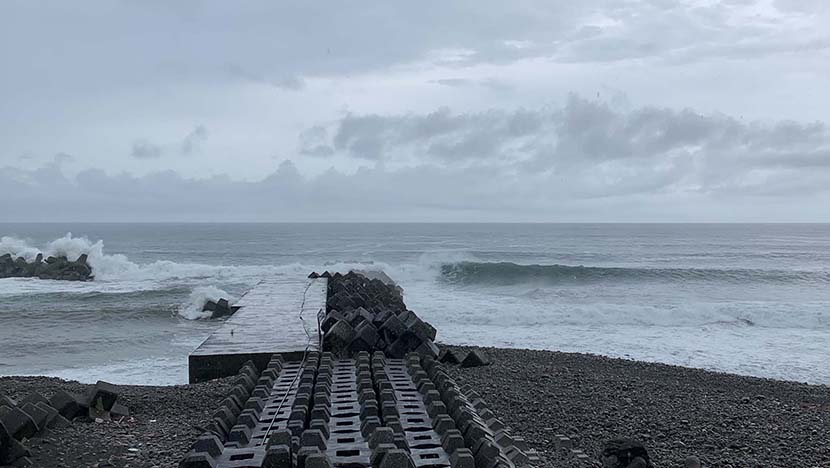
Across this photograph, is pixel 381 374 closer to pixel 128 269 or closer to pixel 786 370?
pixel 786 370

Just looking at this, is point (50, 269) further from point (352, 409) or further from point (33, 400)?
point (352, 409)

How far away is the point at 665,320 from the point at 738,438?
44.6 ft

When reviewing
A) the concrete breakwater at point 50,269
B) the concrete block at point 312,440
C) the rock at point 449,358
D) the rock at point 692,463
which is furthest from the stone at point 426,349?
the concrete breakwater at point 50,269

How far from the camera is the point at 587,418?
278 inches

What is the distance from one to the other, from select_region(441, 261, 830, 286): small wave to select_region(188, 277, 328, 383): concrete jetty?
20.4 meters

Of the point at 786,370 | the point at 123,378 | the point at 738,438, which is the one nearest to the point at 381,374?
the point at 738,438

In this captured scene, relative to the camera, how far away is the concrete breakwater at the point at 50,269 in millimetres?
31906

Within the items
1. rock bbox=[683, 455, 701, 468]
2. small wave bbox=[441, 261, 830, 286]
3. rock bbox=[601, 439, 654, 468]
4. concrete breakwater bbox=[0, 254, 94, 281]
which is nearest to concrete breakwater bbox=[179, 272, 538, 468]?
rock bbox=[601, 439, 654, 468]

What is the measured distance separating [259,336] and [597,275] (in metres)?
27.3

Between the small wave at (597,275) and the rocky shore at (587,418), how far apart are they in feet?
75.0

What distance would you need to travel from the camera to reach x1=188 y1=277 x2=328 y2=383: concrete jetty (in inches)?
309

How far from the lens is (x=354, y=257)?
5219cm

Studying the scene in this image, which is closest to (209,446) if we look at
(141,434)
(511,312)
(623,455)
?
(141,434)

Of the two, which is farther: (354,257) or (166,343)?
(354,257)
